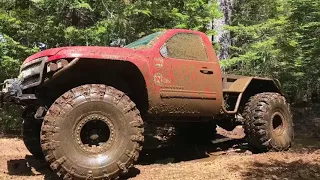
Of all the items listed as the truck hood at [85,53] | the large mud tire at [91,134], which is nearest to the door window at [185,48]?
the truck hood at [85,53]

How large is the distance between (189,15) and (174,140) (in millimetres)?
3207

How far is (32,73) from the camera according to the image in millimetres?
4934

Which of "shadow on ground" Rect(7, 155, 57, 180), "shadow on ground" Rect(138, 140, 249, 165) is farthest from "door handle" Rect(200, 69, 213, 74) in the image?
"shadow on ground" Rect(7, 155, 57, 180)

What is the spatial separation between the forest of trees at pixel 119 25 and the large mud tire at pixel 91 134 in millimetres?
3887

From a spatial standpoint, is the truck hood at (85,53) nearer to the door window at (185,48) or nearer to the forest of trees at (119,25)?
the door window at (185,48)

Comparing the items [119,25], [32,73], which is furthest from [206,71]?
[119,25]

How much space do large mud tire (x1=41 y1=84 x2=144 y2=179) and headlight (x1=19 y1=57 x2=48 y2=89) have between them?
532 millimetres

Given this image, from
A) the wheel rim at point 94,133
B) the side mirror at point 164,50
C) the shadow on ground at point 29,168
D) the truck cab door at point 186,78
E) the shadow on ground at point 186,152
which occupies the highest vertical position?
the side mirror at point 164,50

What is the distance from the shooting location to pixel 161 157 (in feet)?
22.0

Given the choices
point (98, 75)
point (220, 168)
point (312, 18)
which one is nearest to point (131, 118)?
point (98, 75)

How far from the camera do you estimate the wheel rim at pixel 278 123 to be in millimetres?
6848

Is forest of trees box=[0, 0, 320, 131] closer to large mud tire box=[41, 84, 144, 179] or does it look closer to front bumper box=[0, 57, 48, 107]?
front bumper box=[0, 57, 48, 107]

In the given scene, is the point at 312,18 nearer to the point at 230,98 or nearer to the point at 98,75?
the point at 230,98

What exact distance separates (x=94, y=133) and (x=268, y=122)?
135 inches
